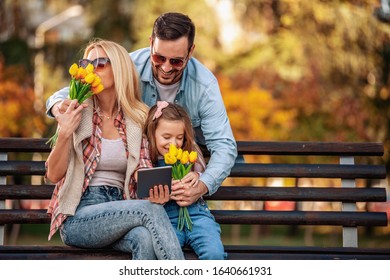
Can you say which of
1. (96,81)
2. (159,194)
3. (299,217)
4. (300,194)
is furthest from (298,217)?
(96,81)

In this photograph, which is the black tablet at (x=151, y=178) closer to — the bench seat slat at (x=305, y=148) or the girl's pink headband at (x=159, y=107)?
the girl's pink headband at (x=159, y=107)

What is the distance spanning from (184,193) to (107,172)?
43cm

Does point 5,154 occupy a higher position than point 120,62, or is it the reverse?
point 120,62

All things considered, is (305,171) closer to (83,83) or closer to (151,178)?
(151,178)

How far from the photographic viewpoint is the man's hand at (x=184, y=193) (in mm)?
4551

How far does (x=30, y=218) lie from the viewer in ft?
16.6

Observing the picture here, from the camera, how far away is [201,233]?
4.59 m

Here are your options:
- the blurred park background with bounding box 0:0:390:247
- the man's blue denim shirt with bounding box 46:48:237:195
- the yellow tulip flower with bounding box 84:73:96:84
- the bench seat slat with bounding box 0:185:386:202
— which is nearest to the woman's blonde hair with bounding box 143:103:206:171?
the man's blue denim shirt with bounding box 46:48:237:195

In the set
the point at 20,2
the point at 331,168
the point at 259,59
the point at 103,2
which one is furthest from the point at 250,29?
the point at 331,168

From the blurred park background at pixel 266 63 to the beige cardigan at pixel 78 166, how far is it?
1290 cm

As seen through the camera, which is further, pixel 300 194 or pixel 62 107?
pixel 300 194
